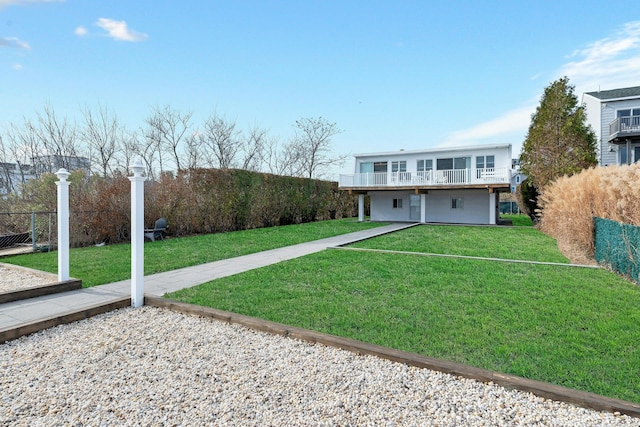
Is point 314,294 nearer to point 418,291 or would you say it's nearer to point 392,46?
point 418,291

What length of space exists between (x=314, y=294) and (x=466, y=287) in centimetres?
238

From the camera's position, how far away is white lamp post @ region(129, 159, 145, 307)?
4.52m

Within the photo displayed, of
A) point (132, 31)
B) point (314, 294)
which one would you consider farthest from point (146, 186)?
point (314, 294)

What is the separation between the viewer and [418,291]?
5.25 meters

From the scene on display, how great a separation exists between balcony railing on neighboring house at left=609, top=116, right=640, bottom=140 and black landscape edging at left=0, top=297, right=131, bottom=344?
26.8m

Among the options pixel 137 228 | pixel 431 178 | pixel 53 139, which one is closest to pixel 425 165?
pixel 431 178

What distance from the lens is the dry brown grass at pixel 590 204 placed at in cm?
730

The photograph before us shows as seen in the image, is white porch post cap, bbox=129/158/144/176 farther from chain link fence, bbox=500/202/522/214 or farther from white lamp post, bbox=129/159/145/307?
chain link fence, bbox=500/202/522/214

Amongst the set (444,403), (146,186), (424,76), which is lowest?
(444,403)

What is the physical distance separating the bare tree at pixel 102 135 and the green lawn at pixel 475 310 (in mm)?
15404

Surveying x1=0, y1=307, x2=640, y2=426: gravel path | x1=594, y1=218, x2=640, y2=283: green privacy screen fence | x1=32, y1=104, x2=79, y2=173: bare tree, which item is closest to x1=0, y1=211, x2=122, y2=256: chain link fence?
x1=32, y1=104, x2=79, y2=173: bare tree

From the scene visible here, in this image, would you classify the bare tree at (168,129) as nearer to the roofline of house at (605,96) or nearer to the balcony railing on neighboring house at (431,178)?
the balcony railing on neighboring house at (431,178)

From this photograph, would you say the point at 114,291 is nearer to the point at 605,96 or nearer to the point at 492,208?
the point at 492,208

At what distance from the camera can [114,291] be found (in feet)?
17.6
